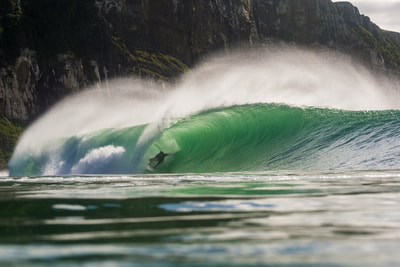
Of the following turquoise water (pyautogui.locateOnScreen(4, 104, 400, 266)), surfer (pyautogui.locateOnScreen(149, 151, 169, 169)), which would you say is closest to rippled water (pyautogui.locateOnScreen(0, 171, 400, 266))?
turquoise water (pyautogui.locateOnScreen(4, 104, 400, 266))

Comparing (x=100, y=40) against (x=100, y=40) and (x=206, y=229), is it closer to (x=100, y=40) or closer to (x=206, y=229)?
(x=100, y=40)

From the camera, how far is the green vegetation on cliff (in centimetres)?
10288

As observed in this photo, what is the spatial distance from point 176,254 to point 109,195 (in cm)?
476

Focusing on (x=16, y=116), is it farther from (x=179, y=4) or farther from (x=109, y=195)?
(x=109, y=195)

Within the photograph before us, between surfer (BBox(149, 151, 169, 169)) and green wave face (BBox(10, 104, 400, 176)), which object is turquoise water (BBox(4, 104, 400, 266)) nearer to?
green wave face (BBox(10, 104, 400, 176))

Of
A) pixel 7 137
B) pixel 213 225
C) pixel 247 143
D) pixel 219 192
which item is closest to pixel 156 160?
pixel 247 143

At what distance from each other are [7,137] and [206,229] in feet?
355

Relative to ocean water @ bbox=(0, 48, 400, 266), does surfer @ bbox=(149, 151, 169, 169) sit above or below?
below

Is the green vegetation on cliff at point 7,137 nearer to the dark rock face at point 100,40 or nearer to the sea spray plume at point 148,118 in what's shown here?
the dark rock face at point 100,40

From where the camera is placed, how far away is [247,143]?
21125 millimetres

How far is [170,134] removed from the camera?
2164cm

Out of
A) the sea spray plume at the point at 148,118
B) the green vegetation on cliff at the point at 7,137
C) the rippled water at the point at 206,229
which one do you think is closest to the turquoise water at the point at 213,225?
the rippled water at the point at 206,229

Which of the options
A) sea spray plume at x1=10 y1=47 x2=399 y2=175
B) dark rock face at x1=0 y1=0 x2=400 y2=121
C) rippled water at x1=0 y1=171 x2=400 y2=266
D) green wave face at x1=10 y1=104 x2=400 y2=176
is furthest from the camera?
dark rock face at x1=0 y1=0 x2=400 y2=121

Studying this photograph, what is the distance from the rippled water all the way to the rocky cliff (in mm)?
114220
